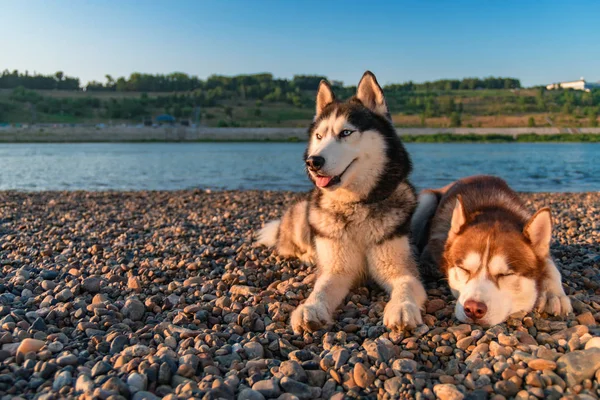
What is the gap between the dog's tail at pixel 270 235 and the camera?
22.0 ft

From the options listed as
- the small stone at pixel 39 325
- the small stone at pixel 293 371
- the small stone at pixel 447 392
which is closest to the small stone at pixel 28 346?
the small stone at pixel 39 325

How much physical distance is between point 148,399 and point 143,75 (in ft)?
570

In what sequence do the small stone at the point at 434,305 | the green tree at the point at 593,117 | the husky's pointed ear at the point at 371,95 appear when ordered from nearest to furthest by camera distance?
the small stone at the point at 434,305 < the husky's pointed ear at the point at 371,95 < the green tree at the point at 593,117

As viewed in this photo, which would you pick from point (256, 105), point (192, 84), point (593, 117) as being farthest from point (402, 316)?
point (192, 84)

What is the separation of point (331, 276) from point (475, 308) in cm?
140

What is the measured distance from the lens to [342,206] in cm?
455

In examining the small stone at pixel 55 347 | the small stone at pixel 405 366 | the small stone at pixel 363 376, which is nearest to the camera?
the small stone at pixel 363 376

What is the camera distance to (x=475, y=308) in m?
3.59

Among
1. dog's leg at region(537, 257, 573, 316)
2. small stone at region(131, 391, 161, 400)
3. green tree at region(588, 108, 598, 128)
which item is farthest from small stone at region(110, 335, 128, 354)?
green tree at region(588, 108, 598, 128)

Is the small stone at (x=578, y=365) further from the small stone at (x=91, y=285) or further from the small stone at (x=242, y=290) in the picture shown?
the small stone at (x=91, y=285)

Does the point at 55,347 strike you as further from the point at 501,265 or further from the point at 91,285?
the point at 501,265

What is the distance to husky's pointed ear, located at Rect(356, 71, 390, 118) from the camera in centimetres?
471

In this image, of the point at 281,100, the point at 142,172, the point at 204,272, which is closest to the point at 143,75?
the point at 281,100

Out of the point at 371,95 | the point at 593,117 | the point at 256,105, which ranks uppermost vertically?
the point at 256,105
